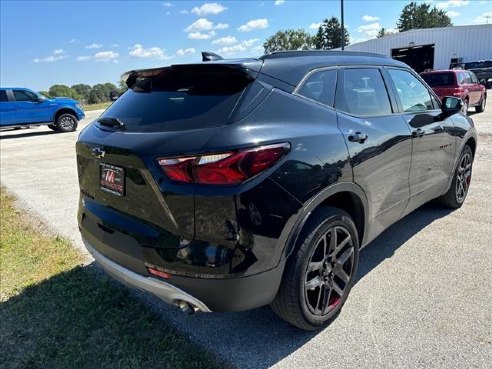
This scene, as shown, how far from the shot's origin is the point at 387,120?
335 centimetres

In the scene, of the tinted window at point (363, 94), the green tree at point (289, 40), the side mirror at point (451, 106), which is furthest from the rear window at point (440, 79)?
the green tree at point (289, 40)

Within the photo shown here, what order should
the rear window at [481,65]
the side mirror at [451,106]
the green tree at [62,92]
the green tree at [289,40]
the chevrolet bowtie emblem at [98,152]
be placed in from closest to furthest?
the chevrolet bowtie emblem at [98,152], the side mirror at [451,106], the rear window at [481,65], the green tree at [62,92], the green tree at [289,40]

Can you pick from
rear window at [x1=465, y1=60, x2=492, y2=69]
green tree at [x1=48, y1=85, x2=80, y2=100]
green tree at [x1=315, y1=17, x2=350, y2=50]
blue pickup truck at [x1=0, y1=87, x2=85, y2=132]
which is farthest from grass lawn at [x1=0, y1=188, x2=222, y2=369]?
green tree at [x1=315, y1=17, x2=350, y2=50]

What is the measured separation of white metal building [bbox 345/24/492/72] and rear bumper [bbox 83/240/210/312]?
44367 mm

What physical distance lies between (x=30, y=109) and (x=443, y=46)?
4100cm

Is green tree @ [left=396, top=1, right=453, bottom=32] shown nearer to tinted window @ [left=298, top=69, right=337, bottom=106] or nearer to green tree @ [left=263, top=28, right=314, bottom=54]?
green tree @ [left=263, top=28, right=314, bottom=54]

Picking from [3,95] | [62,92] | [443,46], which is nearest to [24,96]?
[3,95]

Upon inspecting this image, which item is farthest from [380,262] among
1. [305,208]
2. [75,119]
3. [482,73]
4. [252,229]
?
[482,73]

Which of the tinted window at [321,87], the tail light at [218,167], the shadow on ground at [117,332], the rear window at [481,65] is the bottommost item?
the shadow on ground at [117,332]

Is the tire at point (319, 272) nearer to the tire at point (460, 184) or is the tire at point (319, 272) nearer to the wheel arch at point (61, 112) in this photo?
the tire at point (460, 184)

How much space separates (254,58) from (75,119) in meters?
16.8

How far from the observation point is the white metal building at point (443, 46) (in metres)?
41.7

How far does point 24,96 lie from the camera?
1652cm

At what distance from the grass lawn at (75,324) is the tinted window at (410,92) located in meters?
2.77
